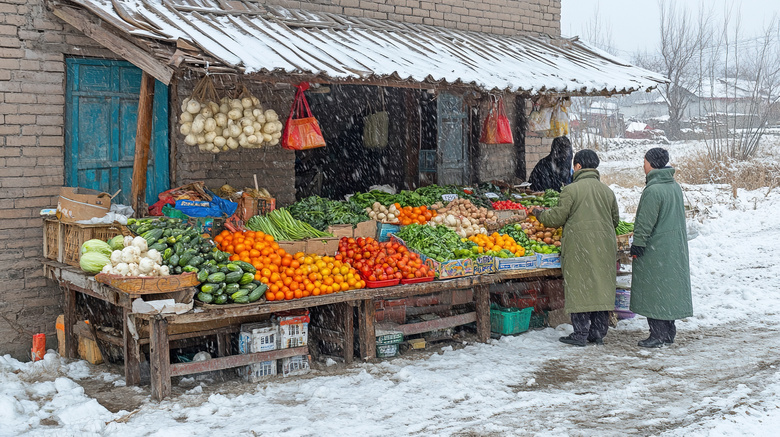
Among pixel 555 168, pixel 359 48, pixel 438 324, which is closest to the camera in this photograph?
pixel 438 324

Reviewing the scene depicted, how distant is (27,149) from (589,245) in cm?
615

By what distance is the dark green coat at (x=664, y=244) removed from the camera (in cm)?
793

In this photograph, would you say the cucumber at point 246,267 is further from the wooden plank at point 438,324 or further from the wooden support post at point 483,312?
the wooden support post at point 483,312

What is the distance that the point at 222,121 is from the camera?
718cm

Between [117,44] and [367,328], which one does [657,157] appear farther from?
[117,44]

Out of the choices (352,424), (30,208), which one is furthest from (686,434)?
(30,208)

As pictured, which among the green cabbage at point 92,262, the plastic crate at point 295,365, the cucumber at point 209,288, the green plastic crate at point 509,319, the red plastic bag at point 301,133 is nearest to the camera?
the cucumber at point 209,288

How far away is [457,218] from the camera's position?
358 inches

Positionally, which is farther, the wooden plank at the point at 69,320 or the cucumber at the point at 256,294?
the wooden plank at the point at 69,320

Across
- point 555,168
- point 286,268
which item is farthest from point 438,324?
point 555,168

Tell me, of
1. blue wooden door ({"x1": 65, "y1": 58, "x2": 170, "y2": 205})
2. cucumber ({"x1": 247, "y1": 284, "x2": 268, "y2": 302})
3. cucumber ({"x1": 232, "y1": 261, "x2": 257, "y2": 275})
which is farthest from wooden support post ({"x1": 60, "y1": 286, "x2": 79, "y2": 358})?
cucumber ({"x1": 247, "y1": 284, "x2": 268, "y2": 302})

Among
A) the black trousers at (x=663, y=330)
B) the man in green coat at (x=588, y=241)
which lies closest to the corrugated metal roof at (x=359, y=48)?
the man in green coat at (x=588, y=241)

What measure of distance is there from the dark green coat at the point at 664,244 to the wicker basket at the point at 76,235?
5533mm

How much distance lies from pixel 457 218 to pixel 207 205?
10.6 feet
